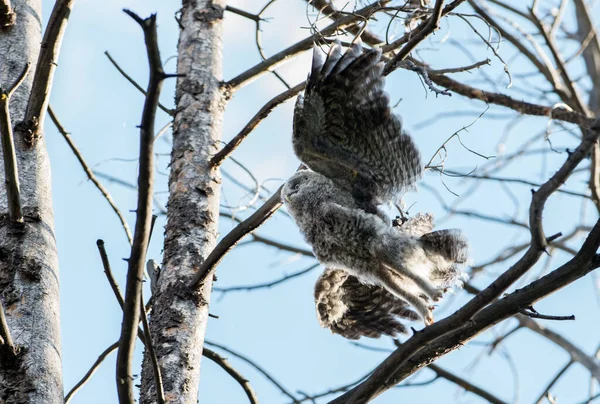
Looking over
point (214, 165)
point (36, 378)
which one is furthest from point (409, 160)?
point (36, 378)

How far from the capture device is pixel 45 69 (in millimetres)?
2859

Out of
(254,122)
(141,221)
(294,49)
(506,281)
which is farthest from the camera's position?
(294,49)

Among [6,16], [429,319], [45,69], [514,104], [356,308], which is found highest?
[514,104]

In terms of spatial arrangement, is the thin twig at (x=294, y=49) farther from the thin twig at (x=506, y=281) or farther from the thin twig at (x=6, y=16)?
the thin twig at (x=506, y=281)

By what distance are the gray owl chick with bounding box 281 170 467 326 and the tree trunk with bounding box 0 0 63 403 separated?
1.11 meters

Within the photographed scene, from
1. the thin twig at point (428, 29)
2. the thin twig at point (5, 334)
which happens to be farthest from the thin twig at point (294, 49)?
the thin twig at point (5, 334)

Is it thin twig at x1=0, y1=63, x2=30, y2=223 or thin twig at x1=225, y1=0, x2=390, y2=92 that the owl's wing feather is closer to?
thin twig at x1=225, y1=0, x2=390, y2=92

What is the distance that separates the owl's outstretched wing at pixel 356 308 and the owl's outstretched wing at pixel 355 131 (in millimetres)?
549

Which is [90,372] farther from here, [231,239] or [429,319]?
[429,319]

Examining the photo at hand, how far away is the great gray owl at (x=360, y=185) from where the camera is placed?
3.55 meters

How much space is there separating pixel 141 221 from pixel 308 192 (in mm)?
1916

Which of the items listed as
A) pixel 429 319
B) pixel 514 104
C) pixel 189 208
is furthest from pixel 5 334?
pixel 514 104

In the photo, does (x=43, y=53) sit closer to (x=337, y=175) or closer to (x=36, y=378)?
(x=36, y=378)

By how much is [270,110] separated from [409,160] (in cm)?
73
